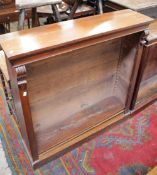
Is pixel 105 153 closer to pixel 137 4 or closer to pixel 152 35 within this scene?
pixel 152 35

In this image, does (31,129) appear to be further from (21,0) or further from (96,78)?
(21,0)

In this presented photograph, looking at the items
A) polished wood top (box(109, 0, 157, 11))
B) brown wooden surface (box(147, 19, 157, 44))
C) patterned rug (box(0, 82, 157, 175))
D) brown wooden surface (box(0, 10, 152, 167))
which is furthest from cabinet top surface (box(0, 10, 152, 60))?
patterned rug (box(0, 82, 157, 175))

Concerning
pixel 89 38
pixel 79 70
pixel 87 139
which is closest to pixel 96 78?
pixel 79 70

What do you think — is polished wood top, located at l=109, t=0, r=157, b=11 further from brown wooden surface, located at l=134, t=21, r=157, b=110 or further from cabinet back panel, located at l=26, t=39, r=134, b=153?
cabinet back panel, located at l=26, t=39, r=134, b=153

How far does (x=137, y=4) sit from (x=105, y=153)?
1153mm

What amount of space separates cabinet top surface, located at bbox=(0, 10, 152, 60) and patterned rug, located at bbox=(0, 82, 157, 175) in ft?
2.70

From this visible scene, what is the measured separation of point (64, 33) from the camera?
40.2 inches

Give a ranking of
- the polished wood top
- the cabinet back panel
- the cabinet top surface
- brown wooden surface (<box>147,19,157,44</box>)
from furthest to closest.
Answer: the polished wood top < brown wooden surface (<box>147,19,157,44</box>) < the cabinet back panel < the cabinet top surface

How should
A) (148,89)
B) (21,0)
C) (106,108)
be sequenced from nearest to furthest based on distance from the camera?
(21,0)
(106,108)
(148,89)

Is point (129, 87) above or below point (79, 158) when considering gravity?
above

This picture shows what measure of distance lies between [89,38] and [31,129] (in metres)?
0.59

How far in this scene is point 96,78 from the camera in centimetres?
159

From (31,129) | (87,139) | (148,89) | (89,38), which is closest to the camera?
(89,38)

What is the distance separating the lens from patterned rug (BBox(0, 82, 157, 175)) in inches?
53.1
